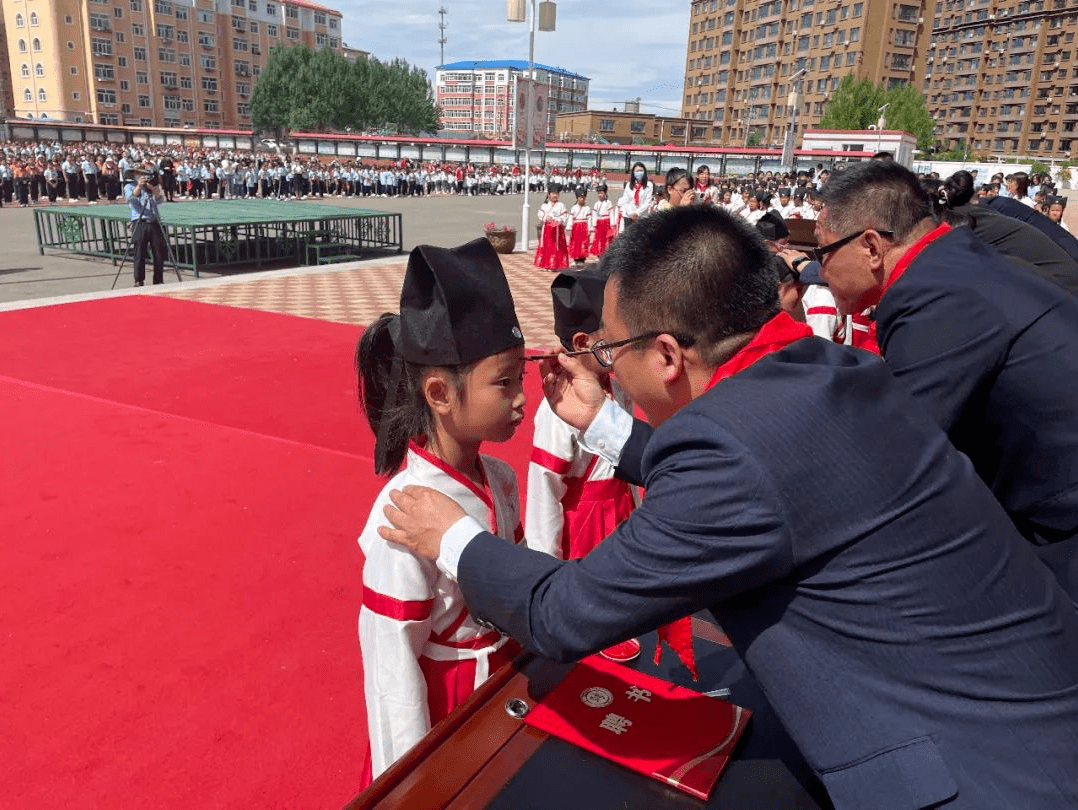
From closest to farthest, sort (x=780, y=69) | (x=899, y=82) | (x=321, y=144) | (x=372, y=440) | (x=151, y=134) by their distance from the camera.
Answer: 1. (x=372, y=440)
2. (x=321, y=144)
3. (x=151, y=134)
4. (x=899, y=82)
5. (x=780, y=69)

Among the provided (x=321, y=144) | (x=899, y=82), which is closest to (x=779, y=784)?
(x=321, y=144)

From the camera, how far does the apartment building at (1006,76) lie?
7206 centimetres

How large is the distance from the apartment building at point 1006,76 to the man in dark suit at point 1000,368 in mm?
A: 78923

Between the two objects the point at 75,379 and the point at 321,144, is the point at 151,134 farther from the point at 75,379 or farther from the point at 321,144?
the point at 75,379

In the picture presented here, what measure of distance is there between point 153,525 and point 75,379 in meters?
2.98

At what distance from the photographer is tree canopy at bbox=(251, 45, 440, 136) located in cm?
5809

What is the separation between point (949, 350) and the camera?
199 cm

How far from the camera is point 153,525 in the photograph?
388 centimetres

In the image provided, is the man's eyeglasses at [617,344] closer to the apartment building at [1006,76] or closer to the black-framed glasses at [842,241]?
the black-framed glasses at [842,241]

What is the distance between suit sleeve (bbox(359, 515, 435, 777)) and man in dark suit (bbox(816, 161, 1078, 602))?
4.49ft

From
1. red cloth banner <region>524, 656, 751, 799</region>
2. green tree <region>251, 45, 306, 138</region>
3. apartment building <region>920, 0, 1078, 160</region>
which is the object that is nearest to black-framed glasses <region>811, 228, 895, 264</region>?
red cloth banner <region>524, 656, 751, 799</region>

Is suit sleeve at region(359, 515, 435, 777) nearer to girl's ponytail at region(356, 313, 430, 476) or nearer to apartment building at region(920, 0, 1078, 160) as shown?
girl's ponytail at region(356, 313, 430, 476)

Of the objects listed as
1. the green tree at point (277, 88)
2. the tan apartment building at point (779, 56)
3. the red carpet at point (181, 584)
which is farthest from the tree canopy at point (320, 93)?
the red carpet at point (181, 584)

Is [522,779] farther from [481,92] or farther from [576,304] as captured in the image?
[481,92]
